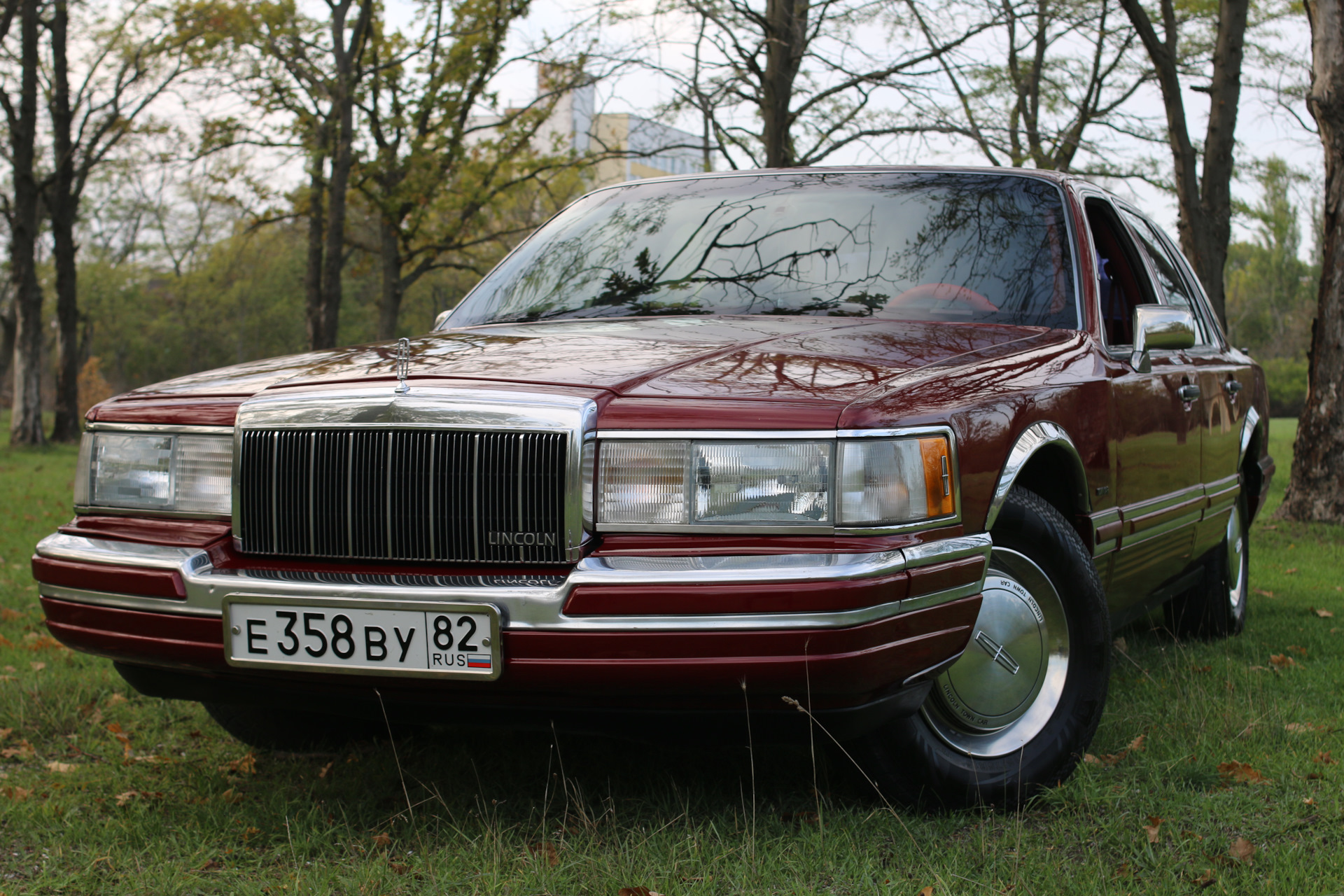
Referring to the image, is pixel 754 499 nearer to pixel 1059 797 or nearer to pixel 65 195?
pixel 1059 797

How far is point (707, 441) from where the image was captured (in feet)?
7.91

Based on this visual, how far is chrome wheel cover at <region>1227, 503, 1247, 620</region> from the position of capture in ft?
16.9

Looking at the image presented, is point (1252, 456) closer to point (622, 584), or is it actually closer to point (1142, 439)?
point (1142, 439)

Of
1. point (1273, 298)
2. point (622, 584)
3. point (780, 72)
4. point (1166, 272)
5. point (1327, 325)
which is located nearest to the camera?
point (622, 584)

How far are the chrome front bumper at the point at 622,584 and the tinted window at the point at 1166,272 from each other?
2.60m

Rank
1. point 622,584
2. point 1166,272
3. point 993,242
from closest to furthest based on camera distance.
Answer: point 622,584, point 993,242, point 1166,272

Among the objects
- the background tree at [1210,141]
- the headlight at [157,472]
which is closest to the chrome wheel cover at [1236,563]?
the headlight at [157,472]

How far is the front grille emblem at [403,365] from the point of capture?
2615 mm

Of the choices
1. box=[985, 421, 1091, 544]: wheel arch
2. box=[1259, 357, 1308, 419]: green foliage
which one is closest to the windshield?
box=[985, 421, 1091, 544]: wheel arch

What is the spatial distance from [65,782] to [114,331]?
176 feet

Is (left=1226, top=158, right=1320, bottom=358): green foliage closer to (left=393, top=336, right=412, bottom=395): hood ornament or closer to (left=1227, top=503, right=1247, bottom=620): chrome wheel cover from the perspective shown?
(left=1227, top=503, right=1247, bottom=620): chrome wheel cover

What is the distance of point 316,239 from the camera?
20641 mm

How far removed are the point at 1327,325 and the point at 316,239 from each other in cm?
1606

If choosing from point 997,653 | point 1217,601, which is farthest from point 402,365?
point 1217,601
